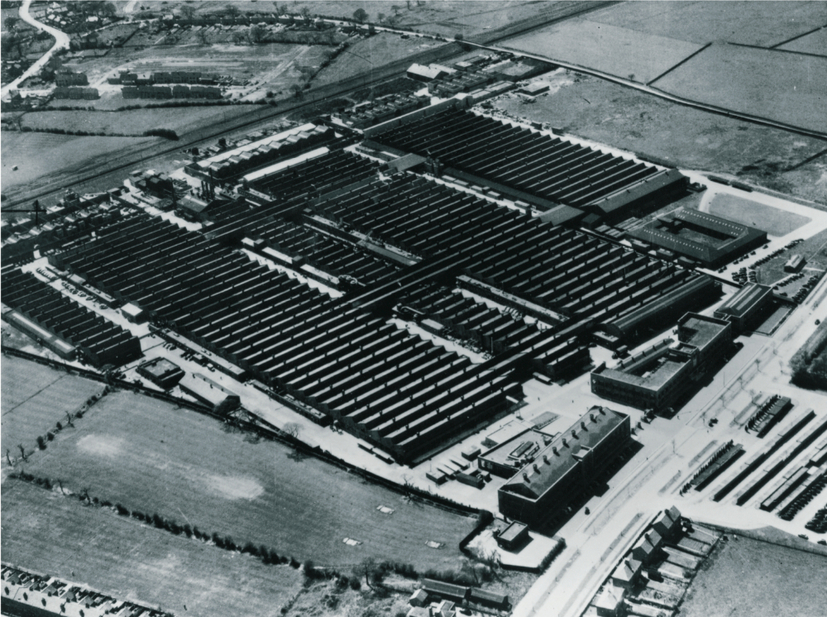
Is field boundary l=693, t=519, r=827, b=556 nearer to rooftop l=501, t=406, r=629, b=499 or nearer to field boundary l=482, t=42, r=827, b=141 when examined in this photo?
rooftop l=501, t=406, r=629, b=499

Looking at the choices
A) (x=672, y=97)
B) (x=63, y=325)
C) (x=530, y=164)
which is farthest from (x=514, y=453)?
(x=672, y=97)

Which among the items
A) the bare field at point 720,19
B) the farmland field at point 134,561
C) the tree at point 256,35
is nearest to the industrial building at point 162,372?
the farmland field at point 134,561

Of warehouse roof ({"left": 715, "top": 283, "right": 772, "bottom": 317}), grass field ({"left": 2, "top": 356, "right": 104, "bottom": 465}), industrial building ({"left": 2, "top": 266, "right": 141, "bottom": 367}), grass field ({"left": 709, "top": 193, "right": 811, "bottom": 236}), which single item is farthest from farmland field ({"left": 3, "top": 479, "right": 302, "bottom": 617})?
grass field ({"left": 709, "top": 193, "right": 811, "bottom": 236})

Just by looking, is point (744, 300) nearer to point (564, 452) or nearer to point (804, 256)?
point (804, 256)

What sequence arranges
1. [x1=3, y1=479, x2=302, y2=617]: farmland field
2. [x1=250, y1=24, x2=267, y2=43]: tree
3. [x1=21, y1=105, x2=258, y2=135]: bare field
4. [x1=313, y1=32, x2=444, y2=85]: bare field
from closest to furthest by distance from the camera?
[x1=3, y1=479, x2=302, y2=617]: farmland field → [x1=21, y1=105, x2=258, y2=135]: bare field → [x1=313, y1=32, x2=444, y2=85]: bare field → [x1=250, y1=24, x2=267, y2=43]: tree

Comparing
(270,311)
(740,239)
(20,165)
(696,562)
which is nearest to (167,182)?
(20,165)

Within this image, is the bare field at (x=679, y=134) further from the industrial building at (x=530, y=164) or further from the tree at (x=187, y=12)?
the tree at (x=187, y=12)

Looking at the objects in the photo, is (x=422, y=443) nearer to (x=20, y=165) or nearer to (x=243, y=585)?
(x=243, y=585)
